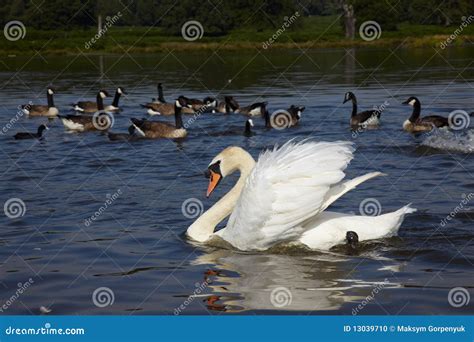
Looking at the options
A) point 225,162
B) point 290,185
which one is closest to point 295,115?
point 225,162

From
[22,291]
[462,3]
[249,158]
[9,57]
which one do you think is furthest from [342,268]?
[462,3]

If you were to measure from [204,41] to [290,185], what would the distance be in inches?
2345

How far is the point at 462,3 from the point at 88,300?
200 ft

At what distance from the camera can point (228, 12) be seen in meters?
70.9

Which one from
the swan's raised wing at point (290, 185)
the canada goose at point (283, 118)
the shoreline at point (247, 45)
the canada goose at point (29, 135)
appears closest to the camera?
the swan's raised wing at point (290, 185)

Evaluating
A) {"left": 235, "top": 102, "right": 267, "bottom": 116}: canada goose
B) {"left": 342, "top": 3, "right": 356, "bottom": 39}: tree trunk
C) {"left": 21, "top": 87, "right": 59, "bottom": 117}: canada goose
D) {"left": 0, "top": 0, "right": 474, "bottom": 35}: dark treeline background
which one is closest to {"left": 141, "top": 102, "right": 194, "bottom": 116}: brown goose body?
{"left": 235, "top": 102, "right": 267, "bottom": 116}: canada goose

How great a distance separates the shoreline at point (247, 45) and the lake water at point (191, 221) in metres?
32.5

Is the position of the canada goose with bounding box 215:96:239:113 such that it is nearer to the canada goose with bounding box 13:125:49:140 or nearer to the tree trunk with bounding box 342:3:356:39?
the canada goose with bounding box 13:125:49:140

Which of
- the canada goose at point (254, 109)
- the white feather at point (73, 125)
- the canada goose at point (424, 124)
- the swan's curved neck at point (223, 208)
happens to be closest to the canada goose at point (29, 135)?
the white feather at point (73, 125)

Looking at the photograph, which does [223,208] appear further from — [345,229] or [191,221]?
[345,229]

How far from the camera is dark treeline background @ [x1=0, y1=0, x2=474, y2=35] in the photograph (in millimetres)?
67250

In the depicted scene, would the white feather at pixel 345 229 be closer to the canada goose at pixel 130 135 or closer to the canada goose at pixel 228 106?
the canada goose at pixel 130 135

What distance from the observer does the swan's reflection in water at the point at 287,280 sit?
8.58 m

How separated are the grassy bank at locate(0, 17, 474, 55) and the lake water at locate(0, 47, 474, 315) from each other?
3384cm
